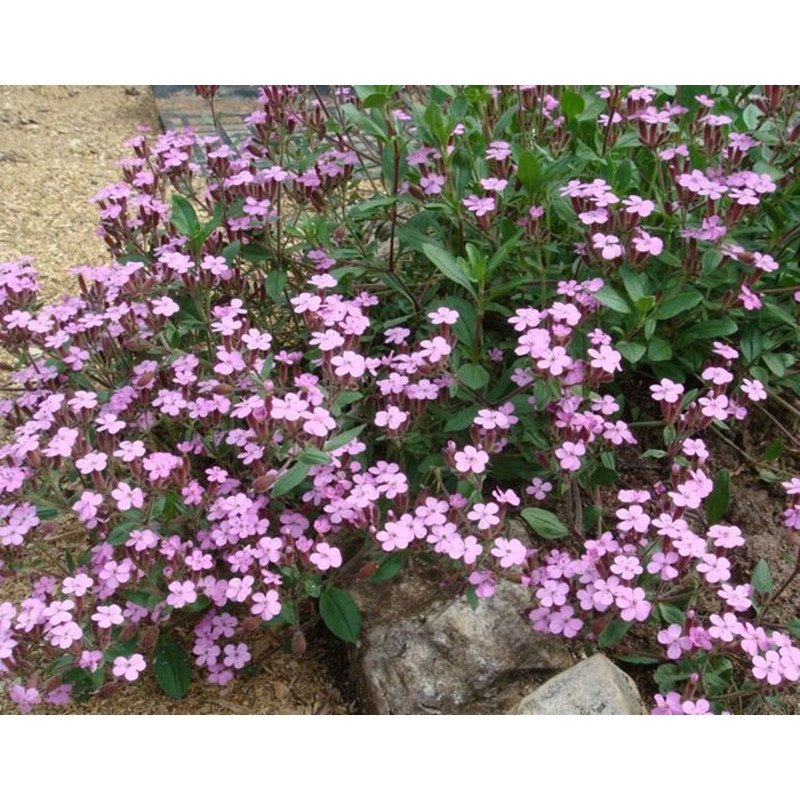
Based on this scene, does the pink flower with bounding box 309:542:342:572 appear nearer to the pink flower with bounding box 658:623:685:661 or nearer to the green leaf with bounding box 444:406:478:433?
the green leaf with bounding box 444:406:478:433

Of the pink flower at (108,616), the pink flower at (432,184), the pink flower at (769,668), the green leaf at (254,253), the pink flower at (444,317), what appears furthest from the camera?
the green leaf at (254,253)

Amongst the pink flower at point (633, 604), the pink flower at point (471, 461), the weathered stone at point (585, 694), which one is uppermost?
the pink flower at point (471, 461)

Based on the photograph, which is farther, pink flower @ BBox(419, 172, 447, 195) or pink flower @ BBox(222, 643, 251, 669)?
pink flower @ BBox(419, 172, 447, 195)

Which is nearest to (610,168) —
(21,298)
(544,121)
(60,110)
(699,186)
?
(699,186)

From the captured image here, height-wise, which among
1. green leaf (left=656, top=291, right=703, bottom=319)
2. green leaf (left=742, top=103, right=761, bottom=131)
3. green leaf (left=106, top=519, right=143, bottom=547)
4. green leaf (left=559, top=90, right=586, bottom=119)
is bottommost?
green leaf (left=106, top=519, right=143, bottom=547)

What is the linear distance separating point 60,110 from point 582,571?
4538 mm

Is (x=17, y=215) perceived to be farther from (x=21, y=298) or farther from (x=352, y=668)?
(x=352, y=668)

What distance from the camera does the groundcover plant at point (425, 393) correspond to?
213 cm

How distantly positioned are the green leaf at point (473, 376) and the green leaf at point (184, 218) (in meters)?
0.78

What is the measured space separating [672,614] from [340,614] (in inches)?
30.0

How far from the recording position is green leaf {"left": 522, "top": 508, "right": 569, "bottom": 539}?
223cm

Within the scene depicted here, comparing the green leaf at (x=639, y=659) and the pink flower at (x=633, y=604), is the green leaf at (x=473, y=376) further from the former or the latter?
the green leaf at (x=639, y=659)

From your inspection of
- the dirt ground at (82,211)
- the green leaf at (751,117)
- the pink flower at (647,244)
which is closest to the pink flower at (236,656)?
the dirt ground at (82,211)

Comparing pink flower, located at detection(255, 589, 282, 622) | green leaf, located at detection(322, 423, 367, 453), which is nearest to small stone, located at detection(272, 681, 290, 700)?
pink flower, located at detection(255, 589, 282, 622)
